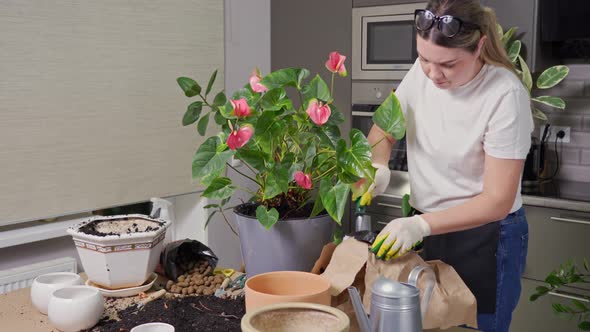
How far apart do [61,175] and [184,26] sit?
994 mm

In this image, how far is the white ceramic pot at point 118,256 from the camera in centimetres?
142

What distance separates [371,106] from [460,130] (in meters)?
1.88

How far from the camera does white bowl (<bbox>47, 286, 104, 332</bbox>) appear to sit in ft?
4.15

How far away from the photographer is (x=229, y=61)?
3.44m

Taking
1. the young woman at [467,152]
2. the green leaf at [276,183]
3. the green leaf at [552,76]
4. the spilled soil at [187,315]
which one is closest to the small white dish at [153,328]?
the spilled soil at [187,315]

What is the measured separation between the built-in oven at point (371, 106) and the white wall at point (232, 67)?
591mm

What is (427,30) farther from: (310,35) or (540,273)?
(310,35)

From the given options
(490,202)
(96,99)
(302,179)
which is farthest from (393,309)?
(96,99)

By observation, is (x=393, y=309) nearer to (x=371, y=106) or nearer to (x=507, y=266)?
(x=507, y=266)

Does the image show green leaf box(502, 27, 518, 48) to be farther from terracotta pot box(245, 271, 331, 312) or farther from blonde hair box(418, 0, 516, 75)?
terracotta pot box(245, 271, 331, 312)

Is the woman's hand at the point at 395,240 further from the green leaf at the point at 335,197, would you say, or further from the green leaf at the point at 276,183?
the green leaf at the point at 276,183

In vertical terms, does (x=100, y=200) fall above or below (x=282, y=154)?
below

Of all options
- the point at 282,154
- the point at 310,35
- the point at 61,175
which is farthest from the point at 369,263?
the point at 310,35

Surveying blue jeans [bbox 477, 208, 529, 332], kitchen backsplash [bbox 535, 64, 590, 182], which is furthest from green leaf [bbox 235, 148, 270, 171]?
kitchen backsplash [bbox 535, 64, 590, 182]
